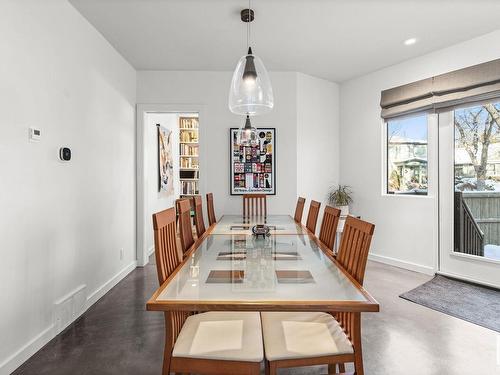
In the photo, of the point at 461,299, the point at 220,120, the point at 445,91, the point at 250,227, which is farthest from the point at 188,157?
the point at 461,299

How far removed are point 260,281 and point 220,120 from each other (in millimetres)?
3478

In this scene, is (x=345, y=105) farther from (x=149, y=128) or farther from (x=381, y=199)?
(x=149, y=128)

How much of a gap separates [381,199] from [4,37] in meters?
4.41

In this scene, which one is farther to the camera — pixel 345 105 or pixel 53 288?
pixel 345 105

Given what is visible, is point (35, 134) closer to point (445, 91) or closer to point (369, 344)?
point (369, 344)

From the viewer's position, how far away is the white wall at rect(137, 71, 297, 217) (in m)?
4.53

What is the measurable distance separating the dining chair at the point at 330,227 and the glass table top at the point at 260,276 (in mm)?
267

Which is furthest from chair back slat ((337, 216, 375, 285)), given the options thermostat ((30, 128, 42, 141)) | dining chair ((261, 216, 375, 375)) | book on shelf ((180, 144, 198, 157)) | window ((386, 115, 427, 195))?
book on shelf ((180, 144, 198, 157))

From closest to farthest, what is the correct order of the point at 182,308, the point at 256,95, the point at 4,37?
1. the point at 182,308
2. the point at 4,37
3. the point at 256,95

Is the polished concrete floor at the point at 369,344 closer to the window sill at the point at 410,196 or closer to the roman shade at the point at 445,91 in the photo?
the window sill at the point at 410,196

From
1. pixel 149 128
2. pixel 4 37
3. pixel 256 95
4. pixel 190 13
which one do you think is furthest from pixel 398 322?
pixel 149 128

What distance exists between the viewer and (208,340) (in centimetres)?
145

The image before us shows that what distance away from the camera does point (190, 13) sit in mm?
2941

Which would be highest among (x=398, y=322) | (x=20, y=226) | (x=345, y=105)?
(x=345, y=105)
